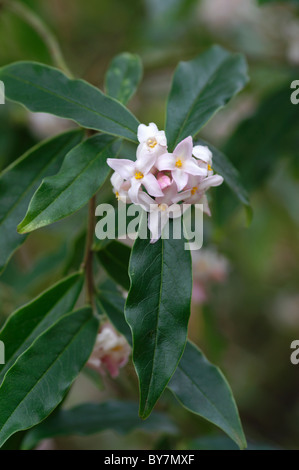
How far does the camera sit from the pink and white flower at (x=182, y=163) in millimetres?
583

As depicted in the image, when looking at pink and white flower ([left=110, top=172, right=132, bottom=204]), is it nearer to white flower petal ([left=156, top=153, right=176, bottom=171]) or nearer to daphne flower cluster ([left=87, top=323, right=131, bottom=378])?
white flower petal ([left=156, top=153, right=176, bottom=171])

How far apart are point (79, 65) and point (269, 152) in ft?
2.81

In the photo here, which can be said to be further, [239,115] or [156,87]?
[156,87]

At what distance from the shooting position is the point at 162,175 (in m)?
0.60

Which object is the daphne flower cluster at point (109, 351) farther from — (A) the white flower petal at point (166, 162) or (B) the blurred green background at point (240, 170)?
(A) the white flower petal at point (166, 162)

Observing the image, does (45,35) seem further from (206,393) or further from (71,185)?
(206,393)

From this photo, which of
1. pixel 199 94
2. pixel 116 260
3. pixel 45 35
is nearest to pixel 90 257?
pixel 116 260

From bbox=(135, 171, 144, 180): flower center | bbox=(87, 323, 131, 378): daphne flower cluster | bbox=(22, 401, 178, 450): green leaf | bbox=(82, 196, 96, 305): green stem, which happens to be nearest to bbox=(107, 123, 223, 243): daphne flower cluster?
bbox=(135, 171, 144, 180): flower center

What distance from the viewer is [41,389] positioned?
64 cm

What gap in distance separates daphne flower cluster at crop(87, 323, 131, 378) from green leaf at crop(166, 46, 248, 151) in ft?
0.95

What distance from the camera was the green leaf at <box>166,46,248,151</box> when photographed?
2.19 ft

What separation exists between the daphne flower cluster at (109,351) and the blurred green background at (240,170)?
17cm

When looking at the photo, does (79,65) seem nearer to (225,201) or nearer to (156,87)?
(156,87)

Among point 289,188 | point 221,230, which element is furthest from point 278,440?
point 221,230
